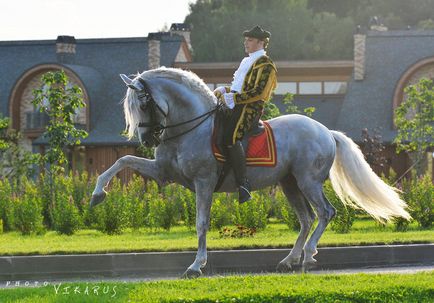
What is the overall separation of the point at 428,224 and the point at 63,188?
8.85 metres

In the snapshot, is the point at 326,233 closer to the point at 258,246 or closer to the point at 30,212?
the point at 258,246

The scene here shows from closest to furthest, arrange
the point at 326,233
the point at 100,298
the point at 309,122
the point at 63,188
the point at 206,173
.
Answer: the point at 100,298 < the point at 206,173 < the point at 309,122 < the point at 326,233 < the point at 63,188

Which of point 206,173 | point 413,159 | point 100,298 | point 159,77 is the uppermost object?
point 159,77

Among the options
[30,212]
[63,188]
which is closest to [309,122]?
[30,212]

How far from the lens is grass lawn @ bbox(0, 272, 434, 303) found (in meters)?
8.02

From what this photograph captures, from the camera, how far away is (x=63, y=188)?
20.3m

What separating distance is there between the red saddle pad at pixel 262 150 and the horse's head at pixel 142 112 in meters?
1.24

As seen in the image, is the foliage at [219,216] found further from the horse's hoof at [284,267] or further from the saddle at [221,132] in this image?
the saddle at [221,132]

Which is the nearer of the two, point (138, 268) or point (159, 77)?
point (159, 77)

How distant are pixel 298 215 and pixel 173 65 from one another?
32236mm

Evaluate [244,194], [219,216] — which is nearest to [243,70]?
[244,194]

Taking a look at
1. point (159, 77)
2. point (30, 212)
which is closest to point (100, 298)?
point (159, 77)

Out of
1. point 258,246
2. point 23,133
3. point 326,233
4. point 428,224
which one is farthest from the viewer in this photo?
point 23,133

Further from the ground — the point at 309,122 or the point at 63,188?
the point at 309,122
